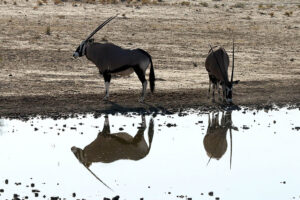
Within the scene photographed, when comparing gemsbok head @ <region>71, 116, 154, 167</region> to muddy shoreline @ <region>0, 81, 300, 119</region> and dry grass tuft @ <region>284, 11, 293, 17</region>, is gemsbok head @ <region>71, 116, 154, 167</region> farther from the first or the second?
dry grass tuft @ <region>284, 11, 293, 17</region>

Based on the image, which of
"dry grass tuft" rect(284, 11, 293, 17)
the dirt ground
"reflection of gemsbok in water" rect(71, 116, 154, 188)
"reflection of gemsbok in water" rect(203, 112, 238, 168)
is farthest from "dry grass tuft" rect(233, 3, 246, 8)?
"reflection of gemsbok in water" rect(71, 116, 154, 188)

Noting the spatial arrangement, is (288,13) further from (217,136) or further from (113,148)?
(113,148)

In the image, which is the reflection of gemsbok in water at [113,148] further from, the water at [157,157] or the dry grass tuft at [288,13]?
the dry grass tuft at [288,13]

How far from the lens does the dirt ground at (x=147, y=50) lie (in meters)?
16.8

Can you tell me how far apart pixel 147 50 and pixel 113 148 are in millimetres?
10356

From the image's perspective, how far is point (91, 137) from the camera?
13.7 m

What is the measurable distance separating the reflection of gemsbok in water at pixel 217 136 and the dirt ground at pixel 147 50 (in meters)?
1.05

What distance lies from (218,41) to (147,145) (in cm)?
1296

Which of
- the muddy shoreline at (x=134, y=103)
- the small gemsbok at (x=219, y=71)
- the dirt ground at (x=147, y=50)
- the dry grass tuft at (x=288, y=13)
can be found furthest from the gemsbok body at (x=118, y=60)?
the dry grass tuft at (x=288, y=13)

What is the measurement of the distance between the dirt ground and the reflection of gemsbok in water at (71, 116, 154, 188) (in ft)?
5.95

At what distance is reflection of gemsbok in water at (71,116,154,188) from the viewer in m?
12.6

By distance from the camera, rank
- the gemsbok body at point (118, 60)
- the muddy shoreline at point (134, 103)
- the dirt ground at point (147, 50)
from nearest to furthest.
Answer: the muddy shoreline at point (134, 103), the gemsbok body at point (118, 60), the dirt ground at point (147, 50)

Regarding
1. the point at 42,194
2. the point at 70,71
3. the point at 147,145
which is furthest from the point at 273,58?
the point at 42,194

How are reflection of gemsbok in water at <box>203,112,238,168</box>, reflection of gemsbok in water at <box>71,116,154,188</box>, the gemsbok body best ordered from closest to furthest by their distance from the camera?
reflection of gemsbok in water at <box>71,116,154,188</box>, reflection of gemsbok in water at <box>203,112,238,168</box>, the gemsbok body
